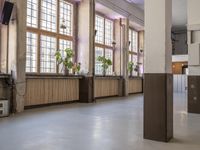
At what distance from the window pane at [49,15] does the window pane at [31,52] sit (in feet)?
2.28

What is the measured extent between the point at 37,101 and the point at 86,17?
443 centimetres

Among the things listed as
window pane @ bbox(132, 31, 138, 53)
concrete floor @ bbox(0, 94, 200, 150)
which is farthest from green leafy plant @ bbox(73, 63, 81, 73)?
window pane @ bbox(132, 31, 138, 53)

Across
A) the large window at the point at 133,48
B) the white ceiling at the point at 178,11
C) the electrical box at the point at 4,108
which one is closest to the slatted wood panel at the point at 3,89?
Answer: the electrical box at the point at 4,108

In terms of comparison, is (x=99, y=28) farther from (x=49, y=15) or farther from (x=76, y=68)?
(x=49, y=15)

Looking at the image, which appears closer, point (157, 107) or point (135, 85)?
point (157, 107)

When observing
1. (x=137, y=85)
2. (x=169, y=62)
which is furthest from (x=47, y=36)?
(x=137, y=85)

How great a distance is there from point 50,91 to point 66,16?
351 cm

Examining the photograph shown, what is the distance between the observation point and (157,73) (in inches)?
175

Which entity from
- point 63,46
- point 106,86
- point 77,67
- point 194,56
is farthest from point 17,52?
point 106,86

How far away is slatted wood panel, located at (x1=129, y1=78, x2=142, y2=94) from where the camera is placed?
1607 cm

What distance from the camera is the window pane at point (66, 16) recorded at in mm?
10601

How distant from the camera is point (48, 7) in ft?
32.4

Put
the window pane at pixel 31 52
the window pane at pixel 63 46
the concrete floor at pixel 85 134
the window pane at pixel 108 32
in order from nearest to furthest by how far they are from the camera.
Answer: the concrete floor at pixel 85 134 < the window pane at pixel 31 52 < the window pane at pixel 63 46 < the window pane at pixel 108 32

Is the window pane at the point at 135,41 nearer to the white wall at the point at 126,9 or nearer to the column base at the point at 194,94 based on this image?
the white wall at the point at 126,9
